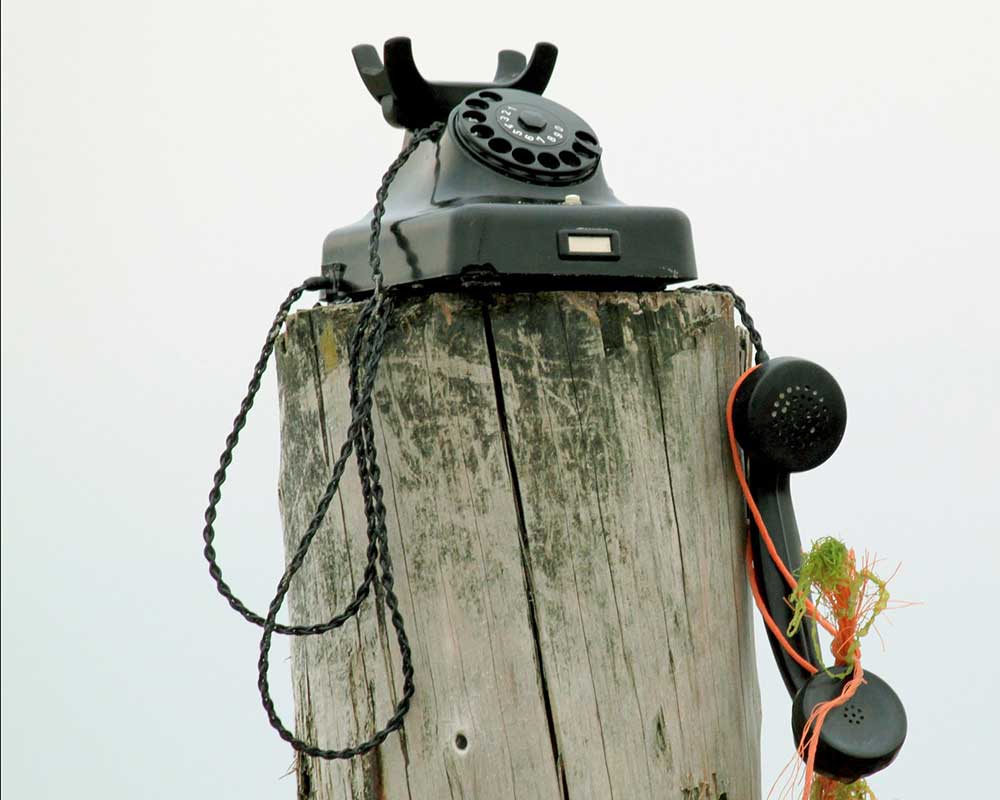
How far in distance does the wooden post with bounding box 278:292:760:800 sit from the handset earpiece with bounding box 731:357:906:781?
0.11 metres

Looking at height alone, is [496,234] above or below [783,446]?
above

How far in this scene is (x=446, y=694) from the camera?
65.6 inches

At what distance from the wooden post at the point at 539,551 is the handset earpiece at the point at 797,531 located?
106mm

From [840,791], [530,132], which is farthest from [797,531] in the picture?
[530,132]

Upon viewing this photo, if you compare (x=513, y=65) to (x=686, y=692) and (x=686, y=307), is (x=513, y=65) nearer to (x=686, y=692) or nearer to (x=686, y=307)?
(x=686, y=307)

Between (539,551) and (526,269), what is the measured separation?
1.12 feet

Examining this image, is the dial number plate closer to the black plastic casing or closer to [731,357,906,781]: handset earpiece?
the black plastic casing

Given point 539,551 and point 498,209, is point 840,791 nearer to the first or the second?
point 539,551

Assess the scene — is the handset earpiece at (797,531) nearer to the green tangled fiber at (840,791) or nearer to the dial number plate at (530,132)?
the green tangled fiber at (840,791)

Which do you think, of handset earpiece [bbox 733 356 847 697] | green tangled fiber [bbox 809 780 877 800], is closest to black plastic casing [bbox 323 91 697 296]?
handset earpiece [bbox 733 356 847 697]

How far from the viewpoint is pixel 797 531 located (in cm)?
184

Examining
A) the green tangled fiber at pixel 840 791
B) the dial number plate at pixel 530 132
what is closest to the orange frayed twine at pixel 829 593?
the green tangled fiber at pixel 840 791

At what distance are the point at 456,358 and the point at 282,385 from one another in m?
0.31

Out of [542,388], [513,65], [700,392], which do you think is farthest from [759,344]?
[513,65]
